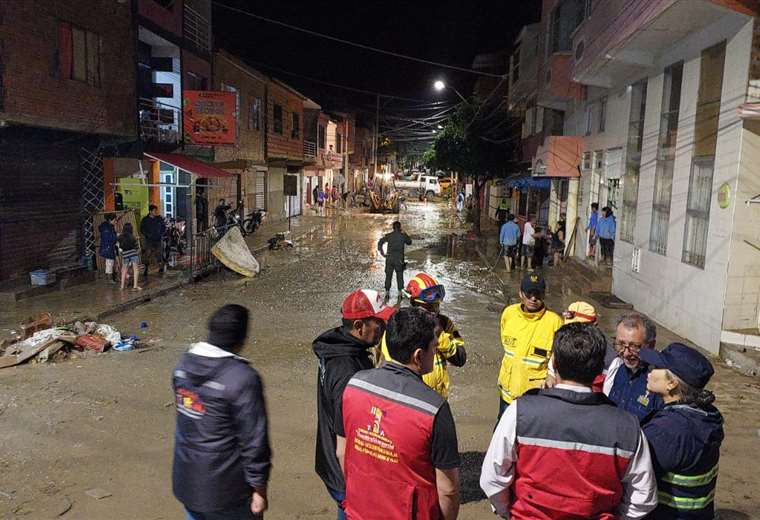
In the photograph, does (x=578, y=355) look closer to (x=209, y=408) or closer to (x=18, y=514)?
(x=209, y=408)

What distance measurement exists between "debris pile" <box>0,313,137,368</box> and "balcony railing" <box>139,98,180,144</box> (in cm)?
826

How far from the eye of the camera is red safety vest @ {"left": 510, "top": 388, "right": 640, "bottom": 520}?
2.39 m

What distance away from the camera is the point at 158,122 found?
17250mm

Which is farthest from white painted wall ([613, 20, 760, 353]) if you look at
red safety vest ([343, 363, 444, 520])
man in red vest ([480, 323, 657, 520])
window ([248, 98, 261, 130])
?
window ([248, 98, 261, 130])

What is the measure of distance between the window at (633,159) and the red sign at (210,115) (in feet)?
35.7

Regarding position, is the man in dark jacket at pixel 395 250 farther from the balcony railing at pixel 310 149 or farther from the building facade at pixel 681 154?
the balcony railing at pixel 310 149

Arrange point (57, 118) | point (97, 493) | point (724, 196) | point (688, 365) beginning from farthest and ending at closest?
1. point (57, 118)
2. point (724, 196)
3. point (97, 493)
4. point (688, 365)

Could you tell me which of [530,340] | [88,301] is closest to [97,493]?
[530,340]

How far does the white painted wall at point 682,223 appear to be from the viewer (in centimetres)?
882

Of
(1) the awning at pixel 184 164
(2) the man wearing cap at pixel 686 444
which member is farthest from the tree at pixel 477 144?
(2) the man wearing cap at pixel 686 444

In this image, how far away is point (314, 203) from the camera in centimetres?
4541

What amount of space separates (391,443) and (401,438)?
2.2 inches

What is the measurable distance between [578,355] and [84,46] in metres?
14.6

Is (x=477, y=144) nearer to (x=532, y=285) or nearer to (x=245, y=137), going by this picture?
(x=245, y=137)
